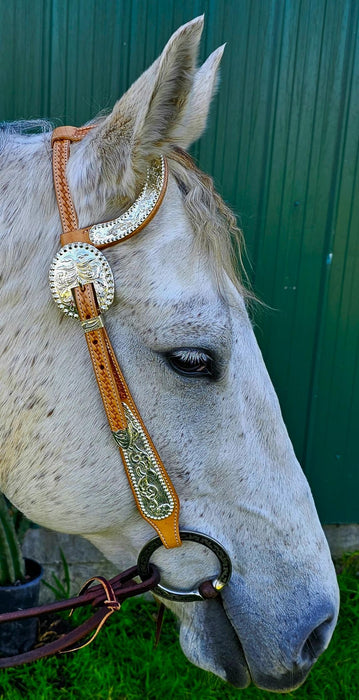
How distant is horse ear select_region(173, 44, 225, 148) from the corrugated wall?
1432mm

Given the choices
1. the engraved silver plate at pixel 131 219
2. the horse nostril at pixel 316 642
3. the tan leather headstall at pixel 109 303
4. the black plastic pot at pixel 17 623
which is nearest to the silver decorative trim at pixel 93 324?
the tan leather headstall at pixel 109 303

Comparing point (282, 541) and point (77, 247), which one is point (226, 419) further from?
point (77, 247)

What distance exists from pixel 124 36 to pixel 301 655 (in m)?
2.54

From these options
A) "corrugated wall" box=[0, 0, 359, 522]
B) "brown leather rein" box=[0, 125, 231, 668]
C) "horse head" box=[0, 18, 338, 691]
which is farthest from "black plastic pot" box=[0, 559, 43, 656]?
"corrugated wall" box=[0, 0, 359, 522]

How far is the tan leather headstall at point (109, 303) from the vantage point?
45.9 inches

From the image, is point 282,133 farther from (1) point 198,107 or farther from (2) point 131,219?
(2) point 131,219

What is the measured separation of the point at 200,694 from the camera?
255 centimetres

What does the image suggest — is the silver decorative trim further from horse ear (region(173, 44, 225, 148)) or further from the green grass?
the green grass

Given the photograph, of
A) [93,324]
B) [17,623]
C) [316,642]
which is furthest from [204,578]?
[17,623]

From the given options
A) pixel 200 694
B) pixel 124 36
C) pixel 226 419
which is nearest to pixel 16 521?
pixel 200 694

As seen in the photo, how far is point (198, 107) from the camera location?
1.27 meters

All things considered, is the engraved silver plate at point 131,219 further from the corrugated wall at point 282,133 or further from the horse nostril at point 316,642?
the corrugated wall at point 282,133

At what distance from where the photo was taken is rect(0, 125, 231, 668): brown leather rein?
3.83ft

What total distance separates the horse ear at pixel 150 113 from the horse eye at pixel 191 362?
34 cm
